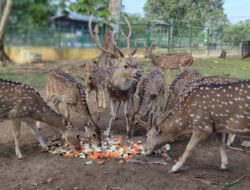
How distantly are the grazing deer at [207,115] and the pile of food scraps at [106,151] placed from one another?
0.50 meters

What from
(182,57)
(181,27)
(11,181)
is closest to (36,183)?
(11,181)

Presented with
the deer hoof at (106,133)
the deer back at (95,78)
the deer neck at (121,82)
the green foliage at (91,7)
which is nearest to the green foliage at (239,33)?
the deer back at (95,78)

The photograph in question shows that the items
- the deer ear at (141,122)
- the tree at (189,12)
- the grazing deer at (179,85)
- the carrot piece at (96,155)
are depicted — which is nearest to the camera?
the carrot piece at (96,155)

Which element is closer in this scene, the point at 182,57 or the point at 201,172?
the point at 201,172

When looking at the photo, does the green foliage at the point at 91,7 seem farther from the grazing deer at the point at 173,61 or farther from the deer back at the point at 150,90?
the grazing deer at the point at 173,61

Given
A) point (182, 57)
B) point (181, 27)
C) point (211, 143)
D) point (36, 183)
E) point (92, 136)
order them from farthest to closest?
point (181, 27), point (182, 57), point (211, 143), point (92, 136), point (36, 183)

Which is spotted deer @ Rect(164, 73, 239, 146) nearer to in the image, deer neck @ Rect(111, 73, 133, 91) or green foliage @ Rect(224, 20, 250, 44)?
deer neck @ Rect(111, 73, 133, 91)

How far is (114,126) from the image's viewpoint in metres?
7.34

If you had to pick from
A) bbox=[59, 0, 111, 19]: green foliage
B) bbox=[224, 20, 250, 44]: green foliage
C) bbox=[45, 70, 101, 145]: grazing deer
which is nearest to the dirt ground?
bbox=[45, 70, 101, 145]: grazing deer

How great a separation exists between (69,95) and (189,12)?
28637 millimetres

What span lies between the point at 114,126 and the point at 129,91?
0.76 metres

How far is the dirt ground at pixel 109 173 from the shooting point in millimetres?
4547

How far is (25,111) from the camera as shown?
5625 millimetres

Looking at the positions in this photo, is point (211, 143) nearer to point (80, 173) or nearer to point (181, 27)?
point (80, 173)
